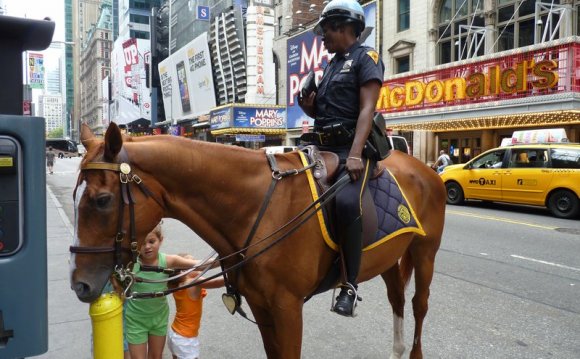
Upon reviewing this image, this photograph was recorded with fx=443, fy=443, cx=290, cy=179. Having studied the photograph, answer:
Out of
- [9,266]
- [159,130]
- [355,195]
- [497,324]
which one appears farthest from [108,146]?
[159,130]

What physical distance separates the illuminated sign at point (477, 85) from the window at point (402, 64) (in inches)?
174

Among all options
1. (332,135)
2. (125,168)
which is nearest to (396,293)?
(332,135)

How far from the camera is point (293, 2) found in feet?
127

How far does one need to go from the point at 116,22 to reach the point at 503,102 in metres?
134

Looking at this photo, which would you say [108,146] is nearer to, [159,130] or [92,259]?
[92,259]

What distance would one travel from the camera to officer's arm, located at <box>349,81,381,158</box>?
9.00ft

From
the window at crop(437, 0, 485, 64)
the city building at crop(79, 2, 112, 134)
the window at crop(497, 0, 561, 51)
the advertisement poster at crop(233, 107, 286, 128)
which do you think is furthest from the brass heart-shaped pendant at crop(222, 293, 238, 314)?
the city building at crop(79, 2, 112, 134)

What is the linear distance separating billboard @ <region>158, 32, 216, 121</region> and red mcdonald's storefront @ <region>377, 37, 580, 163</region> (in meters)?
32.3

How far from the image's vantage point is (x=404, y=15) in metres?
27.0

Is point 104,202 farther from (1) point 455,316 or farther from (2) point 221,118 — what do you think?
(2) point 221,118

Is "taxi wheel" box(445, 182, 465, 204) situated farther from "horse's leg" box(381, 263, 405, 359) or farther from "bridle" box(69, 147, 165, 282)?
"bridle" box(69, 147, 165, 282)

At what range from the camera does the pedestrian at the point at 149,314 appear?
131 inches

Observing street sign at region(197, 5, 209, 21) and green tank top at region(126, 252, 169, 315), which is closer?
green tank top at region(126, 252, 169, 315)

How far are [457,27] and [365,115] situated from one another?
79.5 ft
